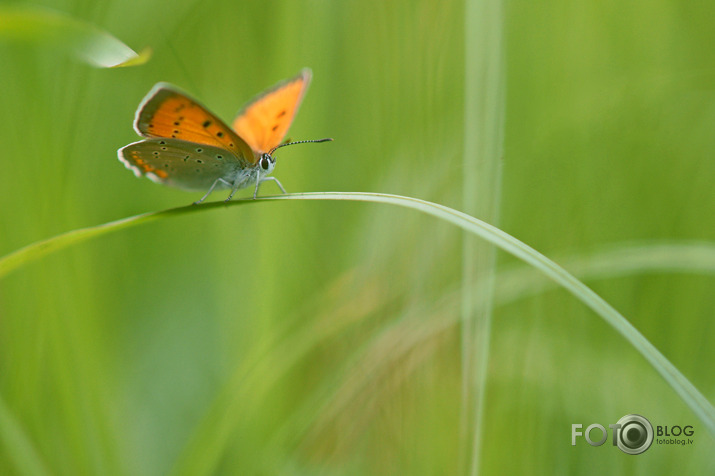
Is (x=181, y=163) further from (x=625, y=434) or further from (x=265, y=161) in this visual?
(x=625, y=434)

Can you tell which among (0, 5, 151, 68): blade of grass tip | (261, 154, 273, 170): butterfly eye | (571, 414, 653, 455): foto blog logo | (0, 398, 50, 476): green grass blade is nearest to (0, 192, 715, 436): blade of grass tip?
(0, 5, 151, 68): blade of grass tip

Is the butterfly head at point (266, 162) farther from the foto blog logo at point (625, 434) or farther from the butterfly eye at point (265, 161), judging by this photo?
the foto blog logo at point (625, 434)

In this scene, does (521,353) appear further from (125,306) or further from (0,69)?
(0,69)

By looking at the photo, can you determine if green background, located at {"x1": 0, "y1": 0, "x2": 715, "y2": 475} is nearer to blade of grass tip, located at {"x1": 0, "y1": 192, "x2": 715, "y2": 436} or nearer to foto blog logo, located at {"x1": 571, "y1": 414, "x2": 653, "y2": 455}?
foto blog logo, located at {"x1": 571, "y1": 414, "x2": 653, "y2": 455}

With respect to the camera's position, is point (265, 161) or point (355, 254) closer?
point (265, 161)

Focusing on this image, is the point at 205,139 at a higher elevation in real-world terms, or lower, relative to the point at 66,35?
lower

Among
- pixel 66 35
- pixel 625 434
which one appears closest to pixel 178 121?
pixel 66 35

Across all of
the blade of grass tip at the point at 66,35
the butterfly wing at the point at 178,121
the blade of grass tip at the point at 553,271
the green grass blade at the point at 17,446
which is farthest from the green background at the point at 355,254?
the blade of grass tip at the point at 66,35
